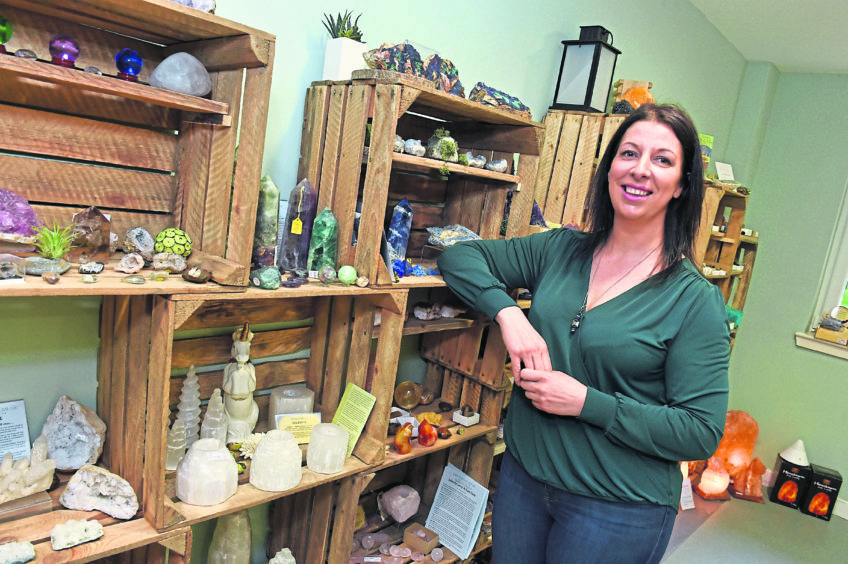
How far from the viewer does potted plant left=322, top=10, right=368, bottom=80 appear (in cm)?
162

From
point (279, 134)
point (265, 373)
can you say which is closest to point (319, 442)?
point (265, 373)

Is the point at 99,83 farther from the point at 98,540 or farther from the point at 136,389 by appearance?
the point at 98,540

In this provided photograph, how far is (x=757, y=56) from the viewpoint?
405cm

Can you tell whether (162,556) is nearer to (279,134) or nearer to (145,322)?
(145,322)

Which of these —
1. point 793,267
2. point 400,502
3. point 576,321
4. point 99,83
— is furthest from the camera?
point 793,267

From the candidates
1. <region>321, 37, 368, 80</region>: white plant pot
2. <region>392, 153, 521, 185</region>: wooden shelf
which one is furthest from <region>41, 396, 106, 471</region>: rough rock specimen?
<region>321, 37, 368, 80</region>: white plant pot

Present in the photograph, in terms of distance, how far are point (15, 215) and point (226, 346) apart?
683 mm

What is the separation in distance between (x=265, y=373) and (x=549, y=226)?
1.22m

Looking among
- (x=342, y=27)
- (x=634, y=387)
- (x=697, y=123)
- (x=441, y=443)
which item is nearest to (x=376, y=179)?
(x=342, y=27)

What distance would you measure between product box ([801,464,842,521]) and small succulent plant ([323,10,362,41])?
4.16 m

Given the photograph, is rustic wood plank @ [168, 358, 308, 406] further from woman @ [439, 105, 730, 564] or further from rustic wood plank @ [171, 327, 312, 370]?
woman @ [439, 105, 730, 564]

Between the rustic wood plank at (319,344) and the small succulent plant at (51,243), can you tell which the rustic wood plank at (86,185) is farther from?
the rustic wood plank at (319,344)

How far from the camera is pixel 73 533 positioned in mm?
1146

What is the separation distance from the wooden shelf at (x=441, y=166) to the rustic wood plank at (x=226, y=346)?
2.14 feet
